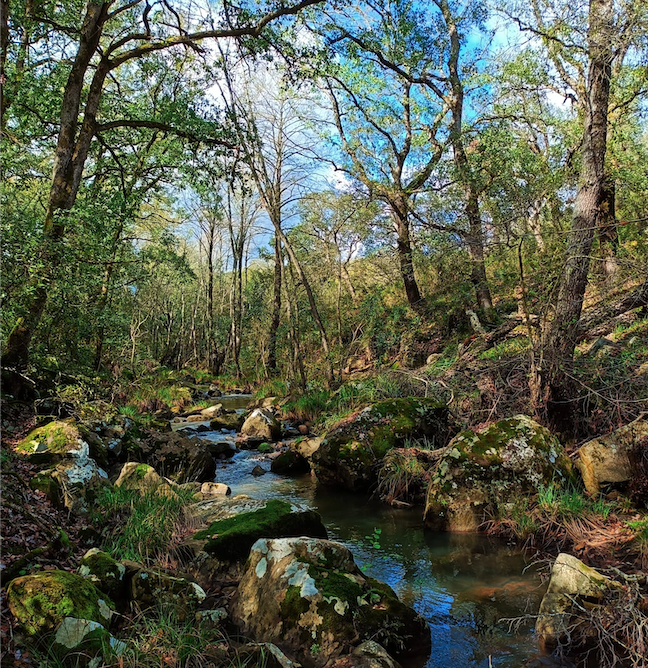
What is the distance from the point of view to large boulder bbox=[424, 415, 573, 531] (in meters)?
5.48

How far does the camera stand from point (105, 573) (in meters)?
3.35

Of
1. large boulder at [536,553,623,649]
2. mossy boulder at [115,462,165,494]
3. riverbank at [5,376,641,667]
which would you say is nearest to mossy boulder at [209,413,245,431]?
riverbank at [5,376,641,667]

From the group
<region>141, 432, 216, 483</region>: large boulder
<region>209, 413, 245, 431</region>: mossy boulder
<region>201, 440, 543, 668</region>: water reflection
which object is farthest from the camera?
<region>209, 413, 245, 431</region>: mossy boulder

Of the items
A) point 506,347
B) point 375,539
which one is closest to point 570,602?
point 375,539

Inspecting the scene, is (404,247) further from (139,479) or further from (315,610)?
(315,610)

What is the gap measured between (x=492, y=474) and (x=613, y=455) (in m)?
1.34

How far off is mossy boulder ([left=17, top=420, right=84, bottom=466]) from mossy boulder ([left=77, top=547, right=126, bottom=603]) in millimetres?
2329

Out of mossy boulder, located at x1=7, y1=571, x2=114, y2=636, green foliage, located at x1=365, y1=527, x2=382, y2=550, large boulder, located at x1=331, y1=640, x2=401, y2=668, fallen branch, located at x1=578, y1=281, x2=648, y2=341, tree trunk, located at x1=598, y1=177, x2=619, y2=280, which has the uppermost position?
tree trunk, located at x1=598, y1=177, x2=619, y2=280

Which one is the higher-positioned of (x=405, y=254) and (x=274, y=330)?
(x=405, y=254)


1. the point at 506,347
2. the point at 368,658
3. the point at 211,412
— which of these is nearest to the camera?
the point at 368,658

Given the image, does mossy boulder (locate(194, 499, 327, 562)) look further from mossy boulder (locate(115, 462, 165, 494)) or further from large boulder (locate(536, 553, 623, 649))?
large boulder (locate(536, 553, 623, 649))

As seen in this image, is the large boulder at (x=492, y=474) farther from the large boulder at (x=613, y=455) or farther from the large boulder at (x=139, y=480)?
the large boulder at (x=139, y=480)

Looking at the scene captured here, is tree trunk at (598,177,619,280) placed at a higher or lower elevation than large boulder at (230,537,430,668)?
higher

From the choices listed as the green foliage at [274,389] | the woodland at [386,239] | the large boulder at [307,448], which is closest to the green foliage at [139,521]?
the woodland at [386,239]
